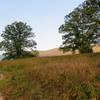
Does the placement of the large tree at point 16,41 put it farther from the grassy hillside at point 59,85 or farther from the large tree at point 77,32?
the grassy hillside at point 59,85

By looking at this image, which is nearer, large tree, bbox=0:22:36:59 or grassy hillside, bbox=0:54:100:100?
grassy hillside, bbox=0:54:100:100

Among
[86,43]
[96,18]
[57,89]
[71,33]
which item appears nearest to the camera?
[57,89]

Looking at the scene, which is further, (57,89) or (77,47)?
(77,47)

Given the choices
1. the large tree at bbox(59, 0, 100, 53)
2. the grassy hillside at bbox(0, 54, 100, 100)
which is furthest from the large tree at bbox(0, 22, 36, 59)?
the grassy hillside at bbox(0, 54, 100, 100)

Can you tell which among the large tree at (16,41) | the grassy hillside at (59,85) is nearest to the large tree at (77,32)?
the large tree at (16,41)

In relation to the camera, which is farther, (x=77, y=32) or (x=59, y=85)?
(x=77, y=32)

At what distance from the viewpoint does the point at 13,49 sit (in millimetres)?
69375

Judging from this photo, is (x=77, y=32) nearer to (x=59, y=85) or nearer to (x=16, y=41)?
(x=16, y=41)

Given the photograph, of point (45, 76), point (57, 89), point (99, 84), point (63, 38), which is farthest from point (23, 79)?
point (63, 38)

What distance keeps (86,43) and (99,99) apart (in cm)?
4922

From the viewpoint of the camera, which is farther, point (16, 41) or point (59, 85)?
point (16, 41)

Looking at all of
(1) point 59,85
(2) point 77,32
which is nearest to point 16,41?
(2) point 77,32

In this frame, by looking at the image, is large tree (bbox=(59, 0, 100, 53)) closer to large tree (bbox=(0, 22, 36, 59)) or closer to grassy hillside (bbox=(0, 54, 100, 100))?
large tree (bbox=(0, 22, 36, 59))

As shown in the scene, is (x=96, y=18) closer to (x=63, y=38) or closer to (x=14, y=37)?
(x=63, y=38)
